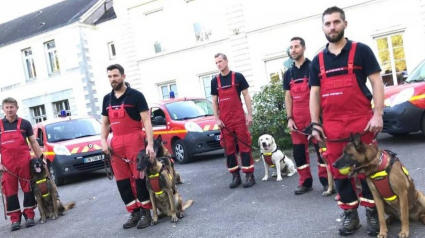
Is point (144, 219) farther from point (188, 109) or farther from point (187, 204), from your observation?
point (188, 109)

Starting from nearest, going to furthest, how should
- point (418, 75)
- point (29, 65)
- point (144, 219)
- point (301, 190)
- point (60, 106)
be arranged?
1. point (144, 219)
2. point (301, 190)
3. point (418, 75)
4. point (60, 106)
5. point (29, 65)

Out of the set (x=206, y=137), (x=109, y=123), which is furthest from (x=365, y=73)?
(x=206, y=137)

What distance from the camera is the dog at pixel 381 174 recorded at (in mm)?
3934

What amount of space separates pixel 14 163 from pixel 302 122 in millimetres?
4791

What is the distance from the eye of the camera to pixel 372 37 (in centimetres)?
1723

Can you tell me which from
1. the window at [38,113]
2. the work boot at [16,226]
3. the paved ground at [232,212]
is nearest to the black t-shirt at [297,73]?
the paved ground at [232,212]

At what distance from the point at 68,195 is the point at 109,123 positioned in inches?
189

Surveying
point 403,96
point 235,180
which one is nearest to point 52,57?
point 235,180

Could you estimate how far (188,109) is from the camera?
12453 mm

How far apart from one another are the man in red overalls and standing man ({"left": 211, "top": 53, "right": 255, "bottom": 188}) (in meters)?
3.35

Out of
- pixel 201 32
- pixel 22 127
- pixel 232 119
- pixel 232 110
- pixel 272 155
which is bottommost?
pixel 272 155

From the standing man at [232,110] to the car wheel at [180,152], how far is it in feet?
14.7

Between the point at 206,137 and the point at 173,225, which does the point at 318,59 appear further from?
the point at 206,137

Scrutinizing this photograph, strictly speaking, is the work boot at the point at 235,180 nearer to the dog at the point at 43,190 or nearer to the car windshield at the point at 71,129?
the dog at the point at 43,190
